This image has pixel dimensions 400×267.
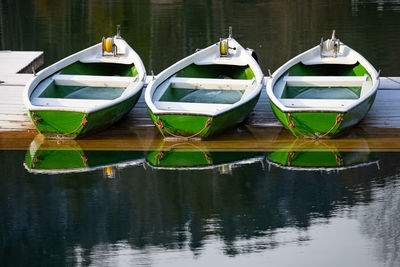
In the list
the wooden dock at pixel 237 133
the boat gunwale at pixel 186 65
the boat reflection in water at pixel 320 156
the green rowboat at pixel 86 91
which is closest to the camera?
the boat reflection in water at pixel 320 156

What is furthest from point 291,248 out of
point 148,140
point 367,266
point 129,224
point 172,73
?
point 172,73

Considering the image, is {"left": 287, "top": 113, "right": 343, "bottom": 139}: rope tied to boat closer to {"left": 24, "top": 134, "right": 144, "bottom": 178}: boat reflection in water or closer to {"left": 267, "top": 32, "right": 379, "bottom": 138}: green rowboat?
{"left": 267, "top": 32, "right": 379, "bottom": 138}: green rowboat

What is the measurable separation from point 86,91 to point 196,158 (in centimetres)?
274

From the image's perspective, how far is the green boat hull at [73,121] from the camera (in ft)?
36.4

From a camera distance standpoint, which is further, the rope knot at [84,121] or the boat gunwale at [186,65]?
the rope knot at [84,121]

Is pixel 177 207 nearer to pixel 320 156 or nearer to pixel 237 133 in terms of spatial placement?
pixel 320 156

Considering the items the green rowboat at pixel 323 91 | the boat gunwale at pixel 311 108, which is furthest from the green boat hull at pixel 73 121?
the green rowboat at pixel 323 91

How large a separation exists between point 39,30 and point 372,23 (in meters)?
10.0

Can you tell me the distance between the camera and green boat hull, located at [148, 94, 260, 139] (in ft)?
36.1

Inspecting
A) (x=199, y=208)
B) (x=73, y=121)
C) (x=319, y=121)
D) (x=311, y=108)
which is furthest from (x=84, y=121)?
(x=319, y=121)

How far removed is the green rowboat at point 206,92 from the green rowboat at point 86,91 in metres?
0.48

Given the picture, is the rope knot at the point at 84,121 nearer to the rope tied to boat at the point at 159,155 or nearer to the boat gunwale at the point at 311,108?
the rope tied to boat at the point at 159,155

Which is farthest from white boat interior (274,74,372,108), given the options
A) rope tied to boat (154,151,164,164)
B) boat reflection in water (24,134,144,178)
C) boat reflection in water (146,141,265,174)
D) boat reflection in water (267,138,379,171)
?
boat reflection in water (24,134,144,178)

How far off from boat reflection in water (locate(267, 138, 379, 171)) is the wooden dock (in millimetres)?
74
